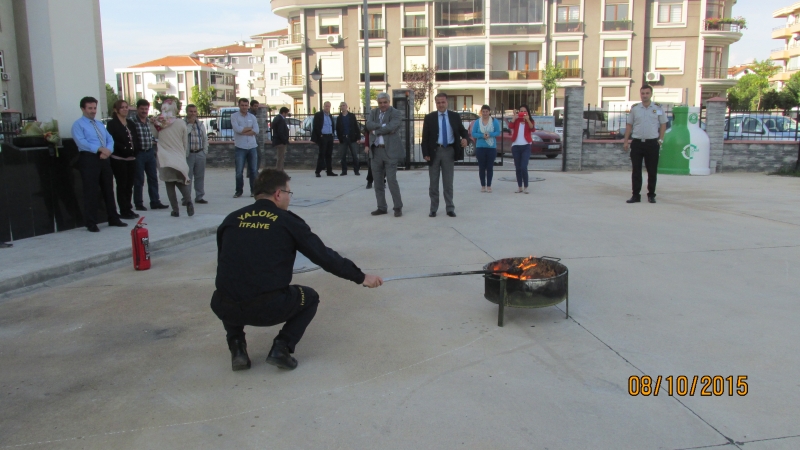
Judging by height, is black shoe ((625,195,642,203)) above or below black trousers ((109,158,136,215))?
below

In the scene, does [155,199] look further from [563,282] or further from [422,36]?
[422,36]

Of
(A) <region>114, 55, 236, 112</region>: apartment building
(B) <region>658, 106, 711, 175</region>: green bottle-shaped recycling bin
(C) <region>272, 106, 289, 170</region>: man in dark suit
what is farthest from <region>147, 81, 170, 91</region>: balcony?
(B) <region>658, 106, 711, 175</region>: green bottle-shaped recycling bin

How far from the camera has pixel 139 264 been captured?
6816 mm

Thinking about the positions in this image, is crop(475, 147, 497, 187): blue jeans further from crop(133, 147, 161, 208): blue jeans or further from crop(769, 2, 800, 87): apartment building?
crop(769, 2, 800, 87): apartment building

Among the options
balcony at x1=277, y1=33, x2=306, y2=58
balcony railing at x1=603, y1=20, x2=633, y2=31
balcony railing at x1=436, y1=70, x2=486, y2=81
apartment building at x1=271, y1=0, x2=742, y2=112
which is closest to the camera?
balcony railing at x1=603, y1=20, x2=633, y2=31

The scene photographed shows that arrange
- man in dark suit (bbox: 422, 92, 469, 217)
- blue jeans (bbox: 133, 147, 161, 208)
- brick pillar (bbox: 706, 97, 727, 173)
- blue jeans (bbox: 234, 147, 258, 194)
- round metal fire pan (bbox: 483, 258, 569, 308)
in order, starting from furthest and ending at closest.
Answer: brick pillar (bbox: 706, 97, 727, 173), blue jeans (bbox: 234, 147, 258, 194), blue jeans (bbox: 133, 147, 161, 208), man in dark suit (bbox: 422, 92, 469, 217), round metal fire pan (bbox: 483, 258, 569, 308)

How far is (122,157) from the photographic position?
31.3 feet

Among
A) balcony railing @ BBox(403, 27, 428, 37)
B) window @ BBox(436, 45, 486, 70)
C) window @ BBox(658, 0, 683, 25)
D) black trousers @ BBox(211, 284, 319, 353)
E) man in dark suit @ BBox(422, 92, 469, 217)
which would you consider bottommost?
black trousers @ BBox(211, 284, 319, 353)

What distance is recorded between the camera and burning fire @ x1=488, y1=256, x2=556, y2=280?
479 centimetres

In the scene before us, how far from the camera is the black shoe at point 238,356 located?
159 inches

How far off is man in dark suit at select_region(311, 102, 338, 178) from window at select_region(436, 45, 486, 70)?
3509 centimetres

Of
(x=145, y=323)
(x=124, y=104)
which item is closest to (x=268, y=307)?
(x=145, y=323)

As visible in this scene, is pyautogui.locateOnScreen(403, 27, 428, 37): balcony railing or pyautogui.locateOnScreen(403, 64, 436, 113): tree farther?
pyautogui.locateOnScreen(403, 27, 428, 37): balcony railing
